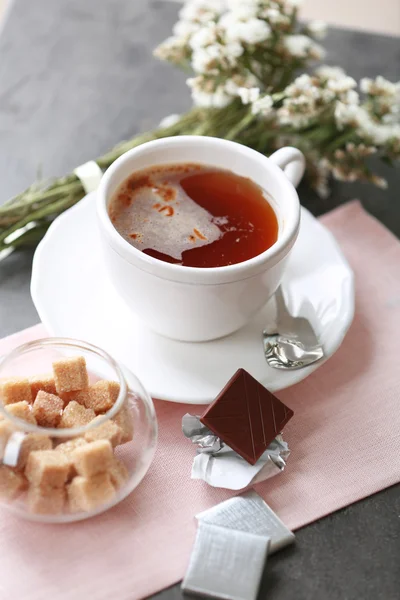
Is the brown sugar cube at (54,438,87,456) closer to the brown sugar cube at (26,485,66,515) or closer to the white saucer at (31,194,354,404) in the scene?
the brown sugar cube at (26,485,66,515)

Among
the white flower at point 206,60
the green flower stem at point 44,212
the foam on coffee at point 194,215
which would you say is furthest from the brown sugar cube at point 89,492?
the white flower at point 206,60

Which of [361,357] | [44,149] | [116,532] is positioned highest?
[44,149]

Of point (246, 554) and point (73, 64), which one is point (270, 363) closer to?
point (246, 554)

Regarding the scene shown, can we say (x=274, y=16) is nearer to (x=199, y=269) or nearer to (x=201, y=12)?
(x=201, y=12)

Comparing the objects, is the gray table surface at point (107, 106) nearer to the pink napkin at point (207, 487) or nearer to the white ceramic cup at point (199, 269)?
the pink napkin at point (207, 487)

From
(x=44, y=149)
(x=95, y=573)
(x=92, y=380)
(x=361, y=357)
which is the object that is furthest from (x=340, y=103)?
(x=95, y=573)

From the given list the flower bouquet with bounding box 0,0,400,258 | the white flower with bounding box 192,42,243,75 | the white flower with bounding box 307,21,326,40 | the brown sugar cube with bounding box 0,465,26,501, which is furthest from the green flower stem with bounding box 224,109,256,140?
the brown sugar cube with bounding box 0,465,26,501

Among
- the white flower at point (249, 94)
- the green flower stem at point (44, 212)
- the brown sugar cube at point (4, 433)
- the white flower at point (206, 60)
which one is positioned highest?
the white flower at point (206, 60)
